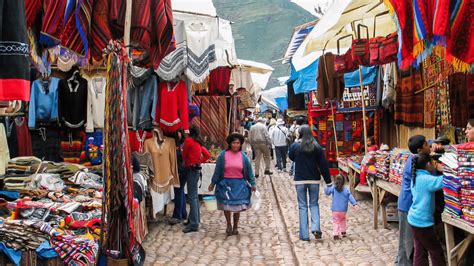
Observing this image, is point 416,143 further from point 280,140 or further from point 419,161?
point 280,140

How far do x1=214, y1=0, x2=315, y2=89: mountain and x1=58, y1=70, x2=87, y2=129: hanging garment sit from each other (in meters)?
86.4

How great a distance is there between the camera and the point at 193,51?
8.75 meters

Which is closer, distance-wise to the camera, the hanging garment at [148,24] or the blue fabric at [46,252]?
the blue fabric at [46,252]

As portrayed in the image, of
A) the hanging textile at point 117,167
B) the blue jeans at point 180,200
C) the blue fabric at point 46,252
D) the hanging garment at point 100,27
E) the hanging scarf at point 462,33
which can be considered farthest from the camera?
the blue jeans at point 180,200

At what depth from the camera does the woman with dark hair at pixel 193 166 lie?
922 centimetres

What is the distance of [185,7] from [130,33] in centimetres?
404

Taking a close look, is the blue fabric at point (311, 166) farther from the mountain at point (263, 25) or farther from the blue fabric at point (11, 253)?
the mountain at point (263, 25)

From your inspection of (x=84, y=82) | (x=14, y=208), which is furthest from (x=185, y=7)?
(x=14, y=208)

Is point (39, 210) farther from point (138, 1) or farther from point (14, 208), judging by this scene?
point (138, 1)

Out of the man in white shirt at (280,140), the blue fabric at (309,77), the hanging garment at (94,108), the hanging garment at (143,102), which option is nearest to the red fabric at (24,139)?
the hanging garment at (94,108)

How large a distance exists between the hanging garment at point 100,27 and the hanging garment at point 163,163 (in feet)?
12.7

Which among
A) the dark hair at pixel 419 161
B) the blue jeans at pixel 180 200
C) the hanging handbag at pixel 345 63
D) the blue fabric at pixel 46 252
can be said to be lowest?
the blue jeans at pixel 180 200

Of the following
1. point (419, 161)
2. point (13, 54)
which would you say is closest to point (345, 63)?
point (419, 161)

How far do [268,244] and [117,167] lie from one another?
4.25 m
